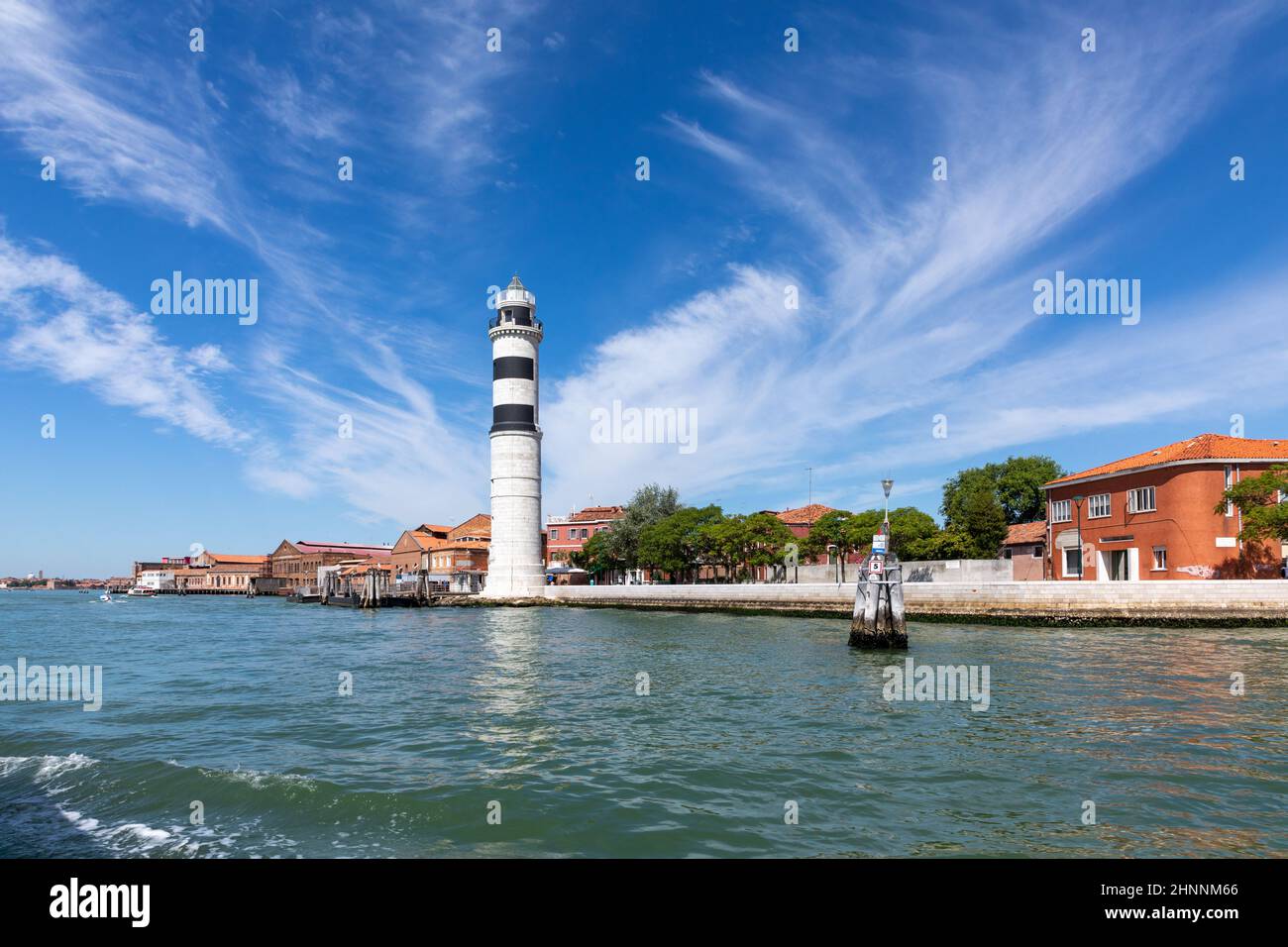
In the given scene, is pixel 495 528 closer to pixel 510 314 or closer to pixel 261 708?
pixel 510 314

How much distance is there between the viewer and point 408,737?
13469 mm

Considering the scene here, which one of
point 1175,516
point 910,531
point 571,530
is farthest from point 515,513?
point 1175,516

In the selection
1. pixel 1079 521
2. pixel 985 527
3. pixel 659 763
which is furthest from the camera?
pixel 985 527

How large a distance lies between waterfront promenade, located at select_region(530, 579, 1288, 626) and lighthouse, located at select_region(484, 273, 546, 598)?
28.5m

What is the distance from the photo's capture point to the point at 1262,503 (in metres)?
37.4

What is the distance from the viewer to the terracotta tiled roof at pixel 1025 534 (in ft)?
206

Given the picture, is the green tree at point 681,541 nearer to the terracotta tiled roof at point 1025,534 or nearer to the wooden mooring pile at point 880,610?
the terracotta tiled roof at point 1025,534

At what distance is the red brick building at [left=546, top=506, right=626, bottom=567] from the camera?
97125 millimetres

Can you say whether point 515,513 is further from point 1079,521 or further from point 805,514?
point 1079,521

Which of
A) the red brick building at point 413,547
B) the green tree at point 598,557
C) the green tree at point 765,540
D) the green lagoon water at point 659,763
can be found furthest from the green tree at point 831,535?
the red brick building at point 413,547

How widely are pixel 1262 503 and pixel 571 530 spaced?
240 ft

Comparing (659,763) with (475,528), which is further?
(475,528)
